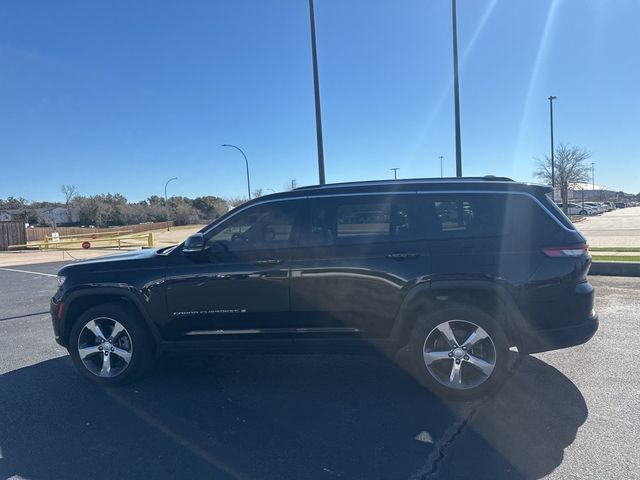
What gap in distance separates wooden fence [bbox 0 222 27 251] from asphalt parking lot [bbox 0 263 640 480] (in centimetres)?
3048

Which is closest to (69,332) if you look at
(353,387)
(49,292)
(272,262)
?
(272,262)

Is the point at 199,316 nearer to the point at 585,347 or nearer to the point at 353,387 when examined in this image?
the point at 353,387

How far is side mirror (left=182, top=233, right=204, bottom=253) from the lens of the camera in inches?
169

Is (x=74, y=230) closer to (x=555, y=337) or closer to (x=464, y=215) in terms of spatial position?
(x=464, y=215)

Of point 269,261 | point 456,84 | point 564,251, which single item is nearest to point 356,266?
point 269,261

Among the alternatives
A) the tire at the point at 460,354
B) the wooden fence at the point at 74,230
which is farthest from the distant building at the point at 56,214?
the tire at the point at 460,354

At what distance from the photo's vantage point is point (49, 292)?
10.8 metres

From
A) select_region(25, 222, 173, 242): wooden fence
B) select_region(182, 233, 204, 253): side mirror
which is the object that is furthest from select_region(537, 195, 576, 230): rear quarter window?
select_region(25, 222, 173, 242): wooden fence

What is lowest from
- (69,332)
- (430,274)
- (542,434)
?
(542,434)

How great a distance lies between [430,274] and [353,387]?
51.9 inches

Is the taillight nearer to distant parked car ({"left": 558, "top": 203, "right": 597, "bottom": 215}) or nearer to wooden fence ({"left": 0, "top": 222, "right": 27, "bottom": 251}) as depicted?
wooden fence ({"left": 0, "top": 222, "right": 27, "bottom": 251})

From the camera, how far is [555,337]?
13.2 feet

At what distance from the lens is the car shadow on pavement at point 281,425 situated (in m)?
3.12

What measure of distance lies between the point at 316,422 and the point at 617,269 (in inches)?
365
